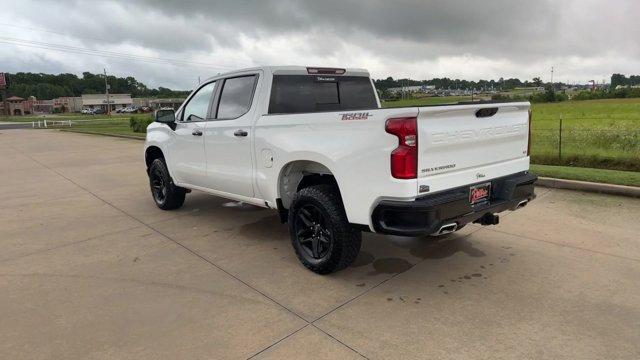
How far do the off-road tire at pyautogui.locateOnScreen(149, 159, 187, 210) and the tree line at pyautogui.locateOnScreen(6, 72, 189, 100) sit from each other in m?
140

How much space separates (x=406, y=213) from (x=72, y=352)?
2467 mm

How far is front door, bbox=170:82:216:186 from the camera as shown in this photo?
5.55m

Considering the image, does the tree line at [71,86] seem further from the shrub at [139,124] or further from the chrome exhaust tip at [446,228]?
the chrome exhaust tip at [446,228]

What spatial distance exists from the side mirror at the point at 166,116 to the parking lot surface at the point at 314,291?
4.49 ft

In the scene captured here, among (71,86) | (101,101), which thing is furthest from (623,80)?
(71,86)

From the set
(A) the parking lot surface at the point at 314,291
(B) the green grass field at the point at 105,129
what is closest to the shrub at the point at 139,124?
(B) the green grass field at the point at 105,129

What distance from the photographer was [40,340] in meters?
3.11

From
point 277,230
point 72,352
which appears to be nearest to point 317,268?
point 277,230

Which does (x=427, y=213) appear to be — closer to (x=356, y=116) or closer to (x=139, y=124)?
(x=356, y=116)

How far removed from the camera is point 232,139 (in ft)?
16.2

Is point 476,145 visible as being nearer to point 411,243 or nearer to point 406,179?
point 406,179

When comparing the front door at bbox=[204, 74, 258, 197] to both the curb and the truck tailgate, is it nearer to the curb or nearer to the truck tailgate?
the truck tailgate

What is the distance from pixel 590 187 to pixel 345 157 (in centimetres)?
516

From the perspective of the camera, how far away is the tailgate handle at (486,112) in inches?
146
